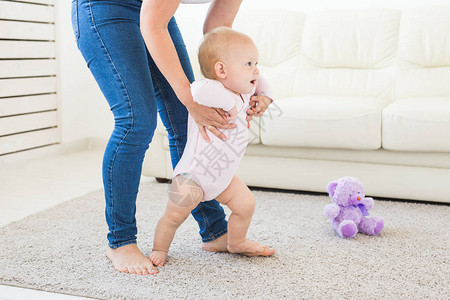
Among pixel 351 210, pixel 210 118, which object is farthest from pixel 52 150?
pixel 210 118

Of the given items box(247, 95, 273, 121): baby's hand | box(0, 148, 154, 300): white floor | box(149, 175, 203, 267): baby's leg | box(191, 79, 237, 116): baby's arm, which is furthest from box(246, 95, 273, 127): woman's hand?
box(0, 148, 154, 300): white floor

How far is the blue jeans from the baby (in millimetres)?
115

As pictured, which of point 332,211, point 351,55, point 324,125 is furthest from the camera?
point 351,55

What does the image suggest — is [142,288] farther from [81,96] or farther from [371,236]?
[81,96]

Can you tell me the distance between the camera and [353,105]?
2340 millimetres

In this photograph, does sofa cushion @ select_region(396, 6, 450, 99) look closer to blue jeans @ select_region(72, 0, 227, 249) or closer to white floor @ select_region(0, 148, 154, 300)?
white floor @ select_region(0, 148, 154, 300)

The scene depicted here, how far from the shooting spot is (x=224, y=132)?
145 centimetres

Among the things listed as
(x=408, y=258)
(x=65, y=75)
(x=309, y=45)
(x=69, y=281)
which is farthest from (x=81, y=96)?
(x=408, y=258)

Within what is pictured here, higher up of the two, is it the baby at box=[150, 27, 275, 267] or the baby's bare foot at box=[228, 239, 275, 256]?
the baby at box=[150, 27, 275, 267]

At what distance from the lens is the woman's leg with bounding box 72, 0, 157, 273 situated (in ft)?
4.48

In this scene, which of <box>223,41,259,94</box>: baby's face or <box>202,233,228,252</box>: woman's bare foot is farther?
<box>202,233,228,252</box>: woman's bare foot

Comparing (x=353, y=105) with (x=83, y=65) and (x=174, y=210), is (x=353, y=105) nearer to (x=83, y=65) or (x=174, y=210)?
(x=174, y=210)

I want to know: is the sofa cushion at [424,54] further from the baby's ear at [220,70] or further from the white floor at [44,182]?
the baby's ear at [220,70]

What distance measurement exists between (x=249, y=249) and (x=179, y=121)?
427 mm
